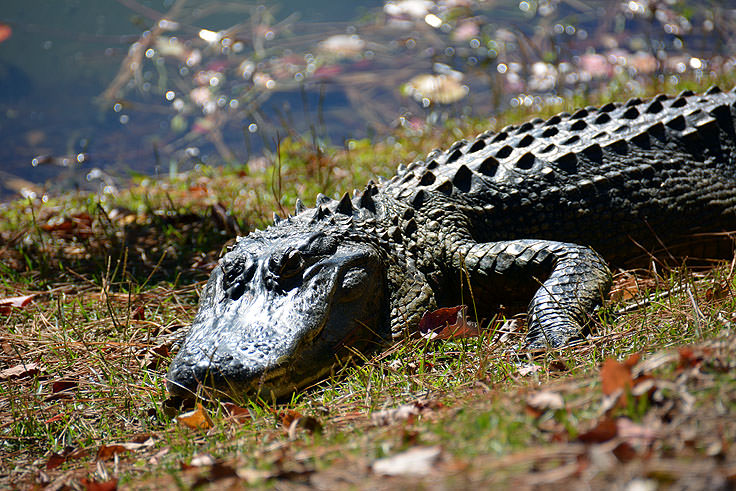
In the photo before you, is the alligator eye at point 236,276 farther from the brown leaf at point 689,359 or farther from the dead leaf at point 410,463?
the brown leaf at point 689,359

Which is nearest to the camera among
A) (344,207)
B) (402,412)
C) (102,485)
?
(102,485)

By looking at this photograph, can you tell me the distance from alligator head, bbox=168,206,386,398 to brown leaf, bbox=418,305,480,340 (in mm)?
220

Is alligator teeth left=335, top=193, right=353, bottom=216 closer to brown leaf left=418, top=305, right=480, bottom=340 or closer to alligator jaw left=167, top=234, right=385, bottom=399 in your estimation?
alligator jaw left=167, top=234, right=385, bottom=399

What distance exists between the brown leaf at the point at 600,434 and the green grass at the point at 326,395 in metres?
0.02

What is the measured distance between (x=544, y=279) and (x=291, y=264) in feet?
4.18

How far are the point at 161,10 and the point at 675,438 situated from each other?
13.3 meters

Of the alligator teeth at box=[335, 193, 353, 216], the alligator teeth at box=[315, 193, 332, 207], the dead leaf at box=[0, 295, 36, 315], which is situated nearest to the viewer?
the alligator teeth at box=[335, 193, 353, 216]

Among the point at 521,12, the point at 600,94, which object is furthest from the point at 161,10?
the point at 600,94

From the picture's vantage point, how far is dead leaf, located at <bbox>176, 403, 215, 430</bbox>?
2332 millimetres

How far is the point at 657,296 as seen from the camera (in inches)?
112

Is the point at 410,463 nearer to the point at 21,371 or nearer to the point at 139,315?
the point at 21,371

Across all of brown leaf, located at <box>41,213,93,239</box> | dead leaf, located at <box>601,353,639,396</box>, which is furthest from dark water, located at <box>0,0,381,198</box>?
dead leaf, located at <box>601,353,639,396</box>

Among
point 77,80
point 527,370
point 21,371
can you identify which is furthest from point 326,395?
point 77,80

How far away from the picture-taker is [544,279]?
10.5 feet
